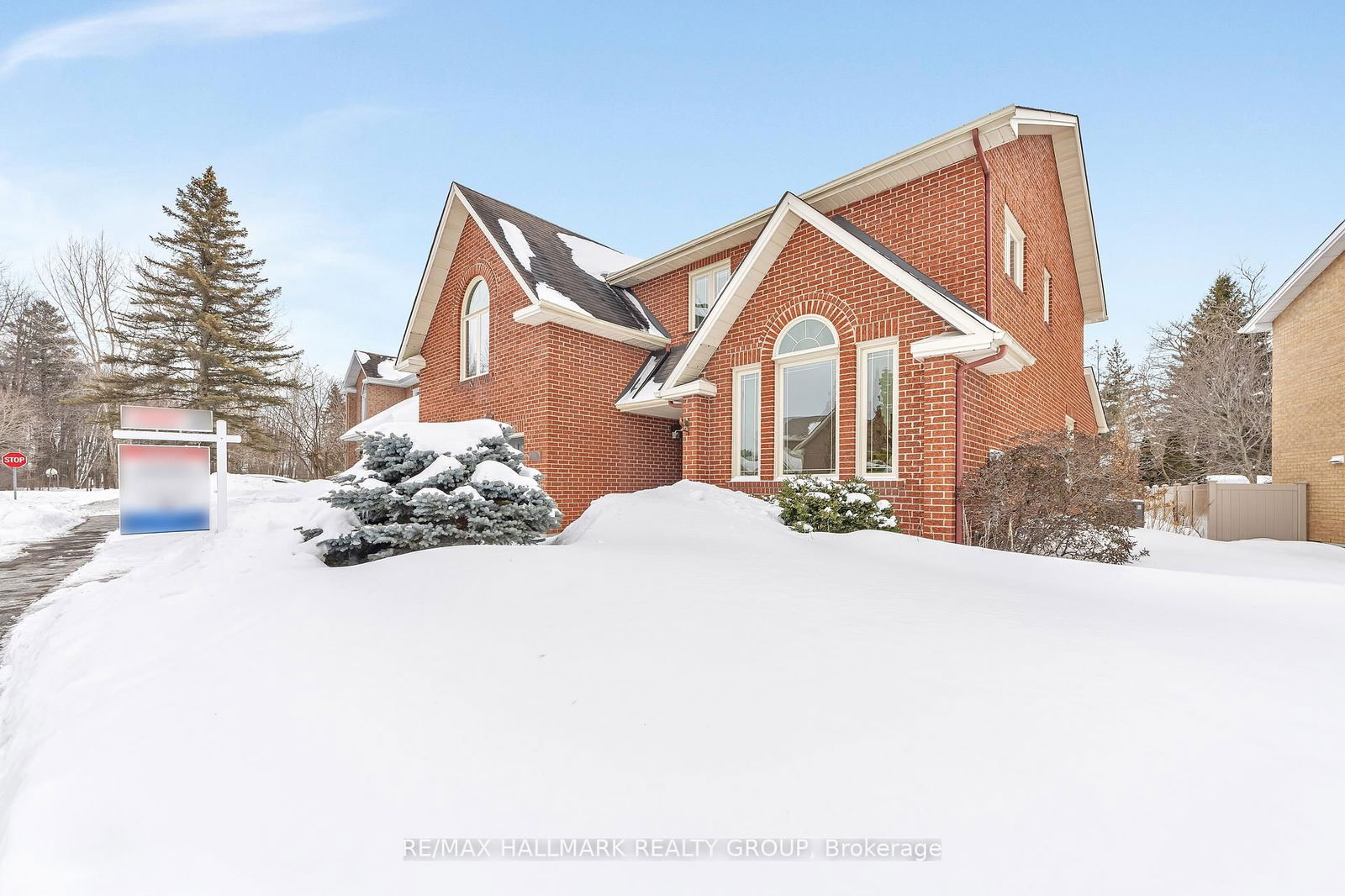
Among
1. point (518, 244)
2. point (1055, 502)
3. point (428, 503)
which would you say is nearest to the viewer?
point (428, 503)

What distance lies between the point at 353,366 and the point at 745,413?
26.4 m

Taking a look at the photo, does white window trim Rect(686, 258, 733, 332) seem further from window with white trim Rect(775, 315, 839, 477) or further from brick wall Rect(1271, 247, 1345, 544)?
brick wall Rect(1271, 247, 1345, 544)

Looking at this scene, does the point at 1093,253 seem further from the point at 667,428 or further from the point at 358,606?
the point at 358,606

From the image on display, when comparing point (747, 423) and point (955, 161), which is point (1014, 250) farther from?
point (747, 423)

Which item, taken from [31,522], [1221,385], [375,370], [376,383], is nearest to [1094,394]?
[1221,385]

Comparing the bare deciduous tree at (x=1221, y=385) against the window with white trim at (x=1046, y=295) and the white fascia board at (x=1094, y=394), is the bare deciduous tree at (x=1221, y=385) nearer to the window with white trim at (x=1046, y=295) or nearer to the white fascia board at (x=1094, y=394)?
the white fascia board at (x=1094, y=394)

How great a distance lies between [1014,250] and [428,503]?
10218 millimetres

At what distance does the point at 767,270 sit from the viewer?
915cm

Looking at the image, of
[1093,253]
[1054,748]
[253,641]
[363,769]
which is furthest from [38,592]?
[1093,253]

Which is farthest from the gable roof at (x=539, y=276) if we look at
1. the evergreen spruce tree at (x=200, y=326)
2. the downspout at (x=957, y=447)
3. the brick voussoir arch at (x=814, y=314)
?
the evergreen spruce tree at (x=200, y=326)

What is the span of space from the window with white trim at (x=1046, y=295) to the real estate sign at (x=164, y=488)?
50.3 feet

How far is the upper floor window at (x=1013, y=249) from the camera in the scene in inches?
357

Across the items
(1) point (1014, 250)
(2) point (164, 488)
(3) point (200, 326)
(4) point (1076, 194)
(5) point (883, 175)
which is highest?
(3) point (200, 326)

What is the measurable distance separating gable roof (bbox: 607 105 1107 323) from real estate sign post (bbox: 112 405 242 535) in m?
8.74
